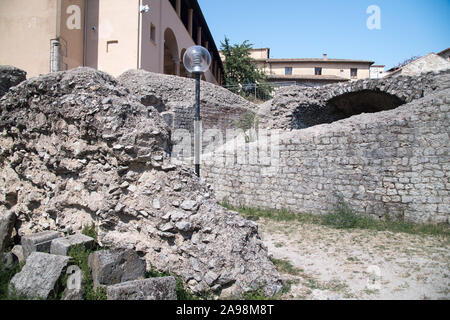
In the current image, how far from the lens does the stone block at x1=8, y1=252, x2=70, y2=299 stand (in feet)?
8.46

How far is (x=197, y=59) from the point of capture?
5.90 m

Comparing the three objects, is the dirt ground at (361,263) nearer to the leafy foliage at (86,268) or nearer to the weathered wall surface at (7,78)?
the leafy foliage at (86,268)

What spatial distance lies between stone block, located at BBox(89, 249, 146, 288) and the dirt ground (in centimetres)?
160

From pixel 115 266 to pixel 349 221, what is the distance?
4.91 meters

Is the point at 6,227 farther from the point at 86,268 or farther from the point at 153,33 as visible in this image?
the point at 153,33

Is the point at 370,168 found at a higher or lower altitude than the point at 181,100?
lower

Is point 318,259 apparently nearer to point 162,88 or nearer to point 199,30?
point 162,88

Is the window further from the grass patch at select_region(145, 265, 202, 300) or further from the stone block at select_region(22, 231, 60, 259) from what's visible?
the grass patch at select_region(145, 265, 202, 300)

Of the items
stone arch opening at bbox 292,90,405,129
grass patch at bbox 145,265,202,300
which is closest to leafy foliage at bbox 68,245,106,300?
grass patch at bbox 145,265,202,300

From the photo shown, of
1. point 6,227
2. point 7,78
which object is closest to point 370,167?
point 6,227

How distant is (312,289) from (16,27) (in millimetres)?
16152

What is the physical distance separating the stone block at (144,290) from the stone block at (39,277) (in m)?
0.57

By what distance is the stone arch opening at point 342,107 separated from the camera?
34.0 ft

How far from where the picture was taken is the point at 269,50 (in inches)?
1583
